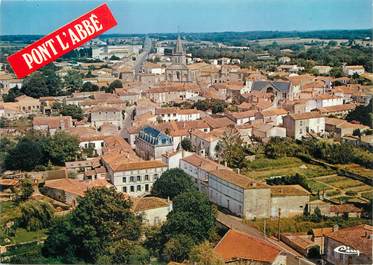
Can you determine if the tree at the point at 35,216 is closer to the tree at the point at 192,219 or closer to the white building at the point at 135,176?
A: the white building at the point at 135,176

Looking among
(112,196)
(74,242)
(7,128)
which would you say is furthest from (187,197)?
(7,128)

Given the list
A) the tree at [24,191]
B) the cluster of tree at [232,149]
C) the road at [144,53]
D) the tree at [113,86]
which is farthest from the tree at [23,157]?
the road at [144,53]

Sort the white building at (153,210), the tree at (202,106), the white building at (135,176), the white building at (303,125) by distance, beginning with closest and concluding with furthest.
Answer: the white building at (153,210), the white building at (135,176), the white building at (303,125), the tree at (202,106)

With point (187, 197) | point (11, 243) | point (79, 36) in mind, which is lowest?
point (11, 243)

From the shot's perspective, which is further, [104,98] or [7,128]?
[104,98]

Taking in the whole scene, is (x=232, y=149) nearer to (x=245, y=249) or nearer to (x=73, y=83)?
(x=245, y=249)

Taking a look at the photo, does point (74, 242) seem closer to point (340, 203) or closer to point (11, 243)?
point (11, 243)
